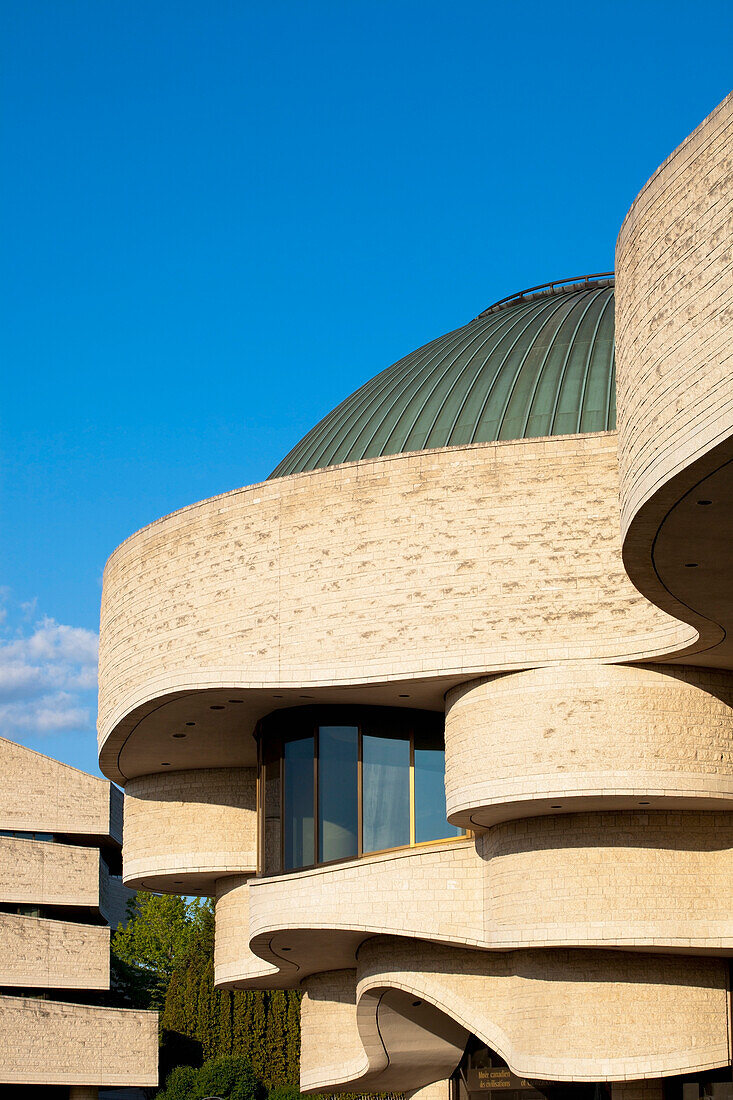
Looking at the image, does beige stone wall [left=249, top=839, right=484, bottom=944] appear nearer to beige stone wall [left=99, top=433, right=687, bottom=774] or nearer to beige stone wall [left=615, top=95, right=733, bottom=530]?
beige stone wall [left=99, top=433, right=687, bottom=774]

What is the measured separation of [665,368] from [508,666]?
30.6 ft

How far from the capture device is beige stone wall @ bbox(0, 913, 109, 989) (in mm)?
50781

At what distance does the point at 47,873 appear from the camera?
54188mm

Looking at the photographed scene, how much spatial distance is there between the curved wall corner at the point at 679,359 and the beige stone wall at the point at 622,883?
7.36 metres

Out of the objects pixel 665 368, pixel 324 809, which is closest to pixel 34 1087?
pixel 324 809

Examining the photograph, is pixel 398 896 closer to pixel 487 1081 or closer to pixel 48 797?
pixel 487 1081

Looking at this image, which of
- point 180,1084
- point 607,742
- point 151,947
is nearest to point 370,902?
point 607,742

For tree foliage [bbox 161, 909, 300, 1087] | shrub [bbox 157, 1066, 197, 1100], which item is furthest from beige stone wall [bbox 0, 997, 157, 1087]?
tree foliage [bbox 161, 909, 300, 1087]

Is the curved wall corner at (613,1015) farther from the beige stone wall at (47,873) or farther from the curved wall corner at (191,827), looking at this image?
the beige stone wall at (47,873)

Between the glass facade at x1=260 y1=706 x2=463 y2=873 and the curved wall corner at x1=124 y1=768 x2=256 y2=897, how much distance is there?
3.35 meters

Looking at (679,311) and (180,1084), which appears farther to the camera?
(180,1084)

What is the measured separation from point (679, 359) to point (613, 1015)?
12734mm

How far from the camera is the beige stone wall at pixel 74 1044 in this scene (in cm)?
4841

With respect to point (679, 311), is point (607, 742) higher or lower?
lower
